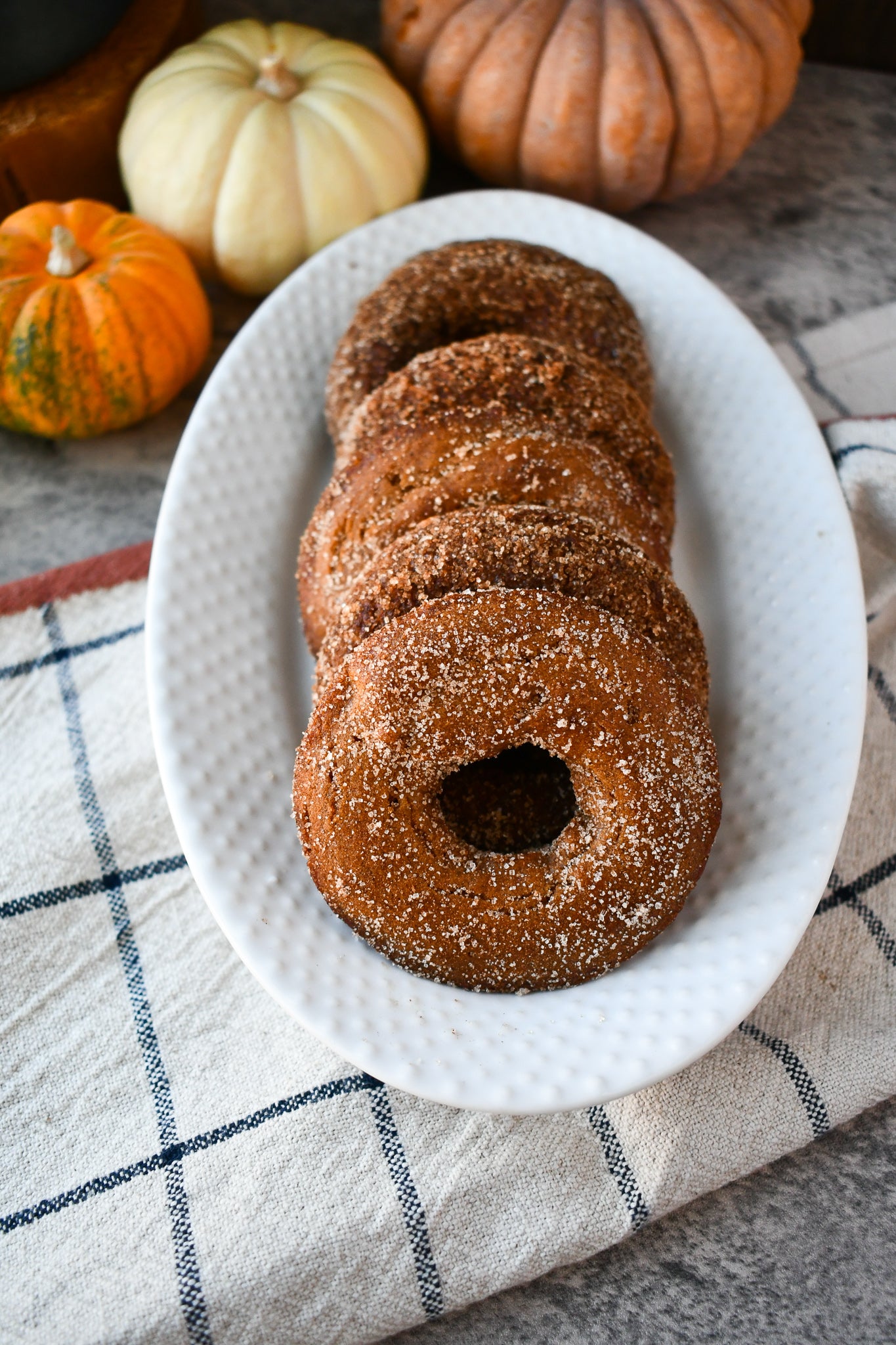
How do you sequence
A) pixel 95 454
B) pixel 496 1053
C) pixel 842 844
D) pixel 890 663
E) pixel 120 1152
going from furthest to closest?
pixel 95 454 → pixel 890 663 → pixel 842 844 → pixel 120 1152 → pixel 496 1053

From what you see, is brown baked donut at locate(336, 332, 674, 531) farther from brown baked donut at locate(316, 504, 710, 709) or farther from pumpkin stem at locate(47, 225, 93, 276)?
pumpkin stem at locate(47, 225, 93, 276)

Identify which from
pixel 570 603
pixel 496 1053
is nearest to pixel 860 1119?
pixel 496 1053

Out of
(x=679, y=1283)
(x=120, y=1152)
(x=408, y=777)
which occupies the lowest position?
(x=679, y=1283)

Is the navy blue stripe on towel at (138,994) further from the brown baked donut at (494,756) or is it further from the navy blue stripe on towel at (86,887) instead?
the brown baked donut at (494,756)

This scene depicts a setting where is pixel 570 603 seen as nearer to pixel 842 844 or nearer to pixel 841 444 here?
pixel 842 844

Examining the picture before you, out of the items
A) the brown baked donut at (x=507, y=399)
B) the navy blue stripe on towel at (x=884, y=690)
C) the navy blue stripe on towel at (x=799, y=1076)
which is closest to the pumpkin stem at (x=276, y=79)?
the brown baked donut at (x=507, y=399)

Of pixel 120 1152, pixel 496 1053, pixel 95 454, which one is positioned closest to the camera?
pixel 496 1053

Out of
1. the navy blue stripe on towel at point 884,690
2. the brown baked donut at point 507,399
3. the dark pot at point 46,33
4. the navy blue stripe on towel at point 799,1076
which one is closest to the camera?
the navy blue stripe on towel at point 799,1076

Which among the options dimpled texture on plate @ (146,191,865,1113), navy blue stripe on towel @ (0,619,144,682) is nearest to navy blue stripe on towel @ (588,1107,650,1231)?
dimpled texture on plate @ (146,191,865,1113)
